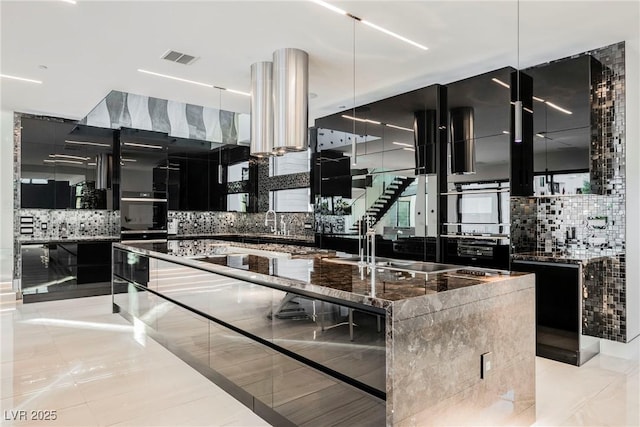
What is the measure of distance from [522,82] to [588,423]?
3293mm

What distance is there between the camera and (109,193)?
7137 mm

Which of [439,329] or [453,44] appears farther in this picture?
[453,44]

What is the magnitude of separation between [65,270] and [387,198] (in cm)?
512

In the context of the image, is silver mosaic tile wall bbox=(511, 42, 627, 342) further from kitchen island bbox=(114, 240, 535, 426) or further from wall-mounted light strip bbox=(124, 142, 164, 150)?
wall-mounted light strip bbox=(124, 142, 164, 150)

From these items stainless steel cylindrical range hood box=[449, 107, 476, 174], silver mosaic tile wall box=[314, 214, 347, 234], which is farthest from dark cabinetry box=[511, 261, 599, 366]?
silver mosaic tile wall box=[314, 214, 347, 234]

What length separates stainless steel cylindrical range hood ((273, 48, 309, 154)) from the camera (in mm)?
4152

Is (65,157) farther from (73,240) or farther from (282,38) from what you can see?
(282,38)

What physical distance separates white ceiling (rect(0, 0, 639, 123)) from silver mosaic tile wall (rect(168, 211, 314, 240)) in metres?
2.97

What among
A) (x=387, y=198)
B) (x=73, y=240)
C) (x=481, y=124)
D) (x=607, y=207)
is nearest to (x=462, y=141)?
(x=481, y=124)

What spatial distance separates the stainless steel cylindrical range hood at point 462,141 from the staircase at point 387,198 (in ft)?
1.99

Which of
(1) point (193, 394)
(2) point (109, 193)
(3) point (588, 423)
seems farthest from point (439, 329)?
(2) point (109, 193)

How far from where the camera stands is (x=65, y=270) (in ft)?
21.2

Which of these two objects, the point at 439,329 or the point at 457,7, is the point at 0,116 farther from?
the point at 439,329

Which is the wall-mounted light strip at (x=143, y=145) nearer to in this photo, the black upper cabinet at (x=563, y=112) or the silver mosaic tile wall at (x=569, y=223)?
the silver mosaic tile wall at (x=569, y=223)
